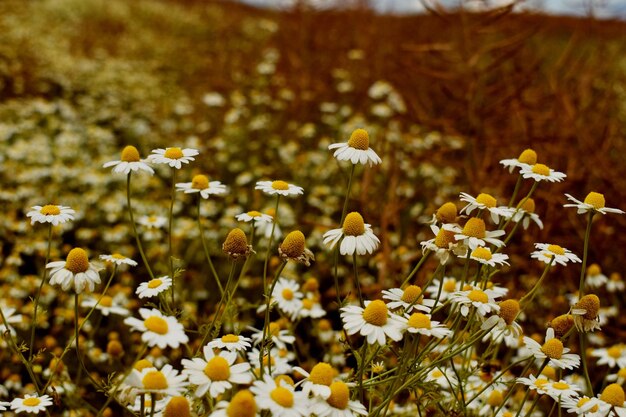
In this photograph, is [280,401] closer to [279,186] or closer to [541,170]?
[279,186]

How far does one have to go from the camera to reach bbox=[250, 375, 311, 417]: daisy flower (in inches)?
45.3

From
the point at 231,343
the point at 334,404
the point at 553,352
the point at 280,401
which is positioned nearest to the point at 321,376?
the point at 334,404

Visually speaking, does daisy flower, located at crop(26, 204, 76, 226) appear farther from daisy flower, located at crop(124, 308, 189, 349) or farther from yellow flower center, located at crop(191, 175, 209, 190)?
daisy flower, located at crop(124, 308, 189, 349)

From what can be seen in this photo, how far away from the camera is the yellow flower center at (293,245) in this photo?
1.52m

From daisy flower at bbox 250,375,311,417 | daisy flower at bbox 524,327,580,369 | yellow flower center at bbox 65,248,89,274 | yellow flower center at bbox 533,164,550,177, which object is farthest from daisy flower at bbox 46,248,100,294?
yellow flower center at bbox 533,164,550,177

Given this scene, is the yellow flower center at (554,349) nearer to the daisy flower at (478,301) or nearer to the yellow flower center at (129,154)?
the daisy flower at (478,301)

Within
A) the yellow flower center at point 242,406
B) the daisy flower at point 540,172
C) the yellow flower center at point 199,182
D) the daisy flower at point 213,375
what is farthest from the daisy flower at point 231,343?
the daisy flower at point 540,172

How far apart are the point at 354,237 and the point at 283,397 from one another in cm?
50

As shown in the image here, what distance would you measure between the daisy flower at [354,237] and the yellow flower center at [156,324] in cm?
45

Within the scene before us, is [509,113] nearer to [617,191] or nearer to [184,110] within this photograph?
[617,191]

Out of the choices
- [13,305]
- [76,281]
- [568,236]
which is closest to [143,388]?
[76,281]

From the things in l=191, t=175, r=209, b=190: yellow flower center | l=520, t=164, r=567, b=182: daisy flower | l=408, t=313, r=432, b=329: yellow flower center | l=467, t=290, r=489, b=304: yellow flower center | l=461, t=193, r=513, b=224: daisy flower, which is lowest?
l=408, t=313, r=432, b=329: yellow flower center

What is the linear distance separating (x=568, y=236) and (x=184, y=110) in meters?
4.22

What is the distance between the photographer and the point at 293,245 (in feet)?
4.98
